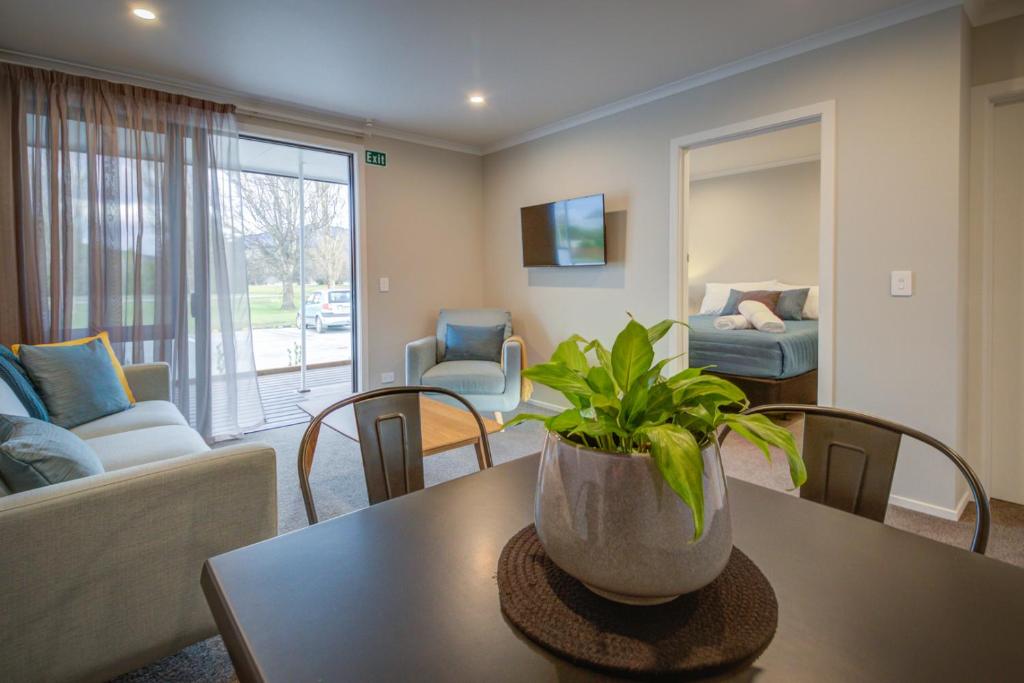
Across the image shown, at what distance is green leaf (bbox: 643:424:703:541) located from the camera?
1.91ft

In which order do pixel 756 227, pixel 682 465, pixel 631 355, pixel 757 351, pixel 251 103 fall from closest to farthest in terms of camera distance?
1. pixel 682 465
2. pixel 631 355
3. pixel 251 103
4. pixel 757 351
5. pixel 756 227

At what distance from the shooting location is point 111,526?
131 cm

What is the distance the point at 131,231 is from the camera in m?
3.28

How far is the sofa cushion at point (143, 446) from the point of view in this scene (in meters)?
2.02

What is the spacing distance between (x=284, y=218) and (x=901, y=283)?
4864mm

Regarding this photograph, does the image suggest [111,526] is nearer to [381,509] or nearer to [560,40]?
[381,509]

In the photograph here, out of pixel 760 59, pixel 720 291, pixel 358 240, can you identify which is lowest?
pixel 720 291

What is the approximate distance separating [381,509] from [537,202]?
3.93 m

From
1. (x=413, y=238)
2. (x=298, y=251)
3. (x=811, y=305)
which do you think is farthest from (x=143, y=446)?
(x=811, y=305)

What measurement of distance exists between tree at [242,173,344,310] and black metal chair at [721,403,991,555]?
4683 millimetres

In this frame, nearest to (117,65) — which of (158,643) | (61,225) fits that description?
(61,225)

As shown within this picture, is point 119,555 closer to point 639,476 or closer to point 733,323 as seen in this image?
point 639,476

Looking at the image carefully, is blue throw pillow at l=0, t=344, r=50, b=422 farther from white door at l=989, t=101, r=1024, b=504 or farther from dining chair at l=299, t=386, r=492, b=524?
white door at l=989, t=101, r=1024, b=504

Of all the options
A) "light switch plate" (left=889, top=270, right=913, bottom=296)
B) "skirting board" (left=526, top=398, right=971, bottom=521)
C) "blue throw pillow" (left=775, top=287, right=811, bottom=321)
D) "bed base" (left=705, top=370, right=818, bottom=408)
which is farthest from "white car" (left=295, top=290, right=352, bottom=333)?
"skirting board" (left=526, top=398, right=971, bottom=521)
